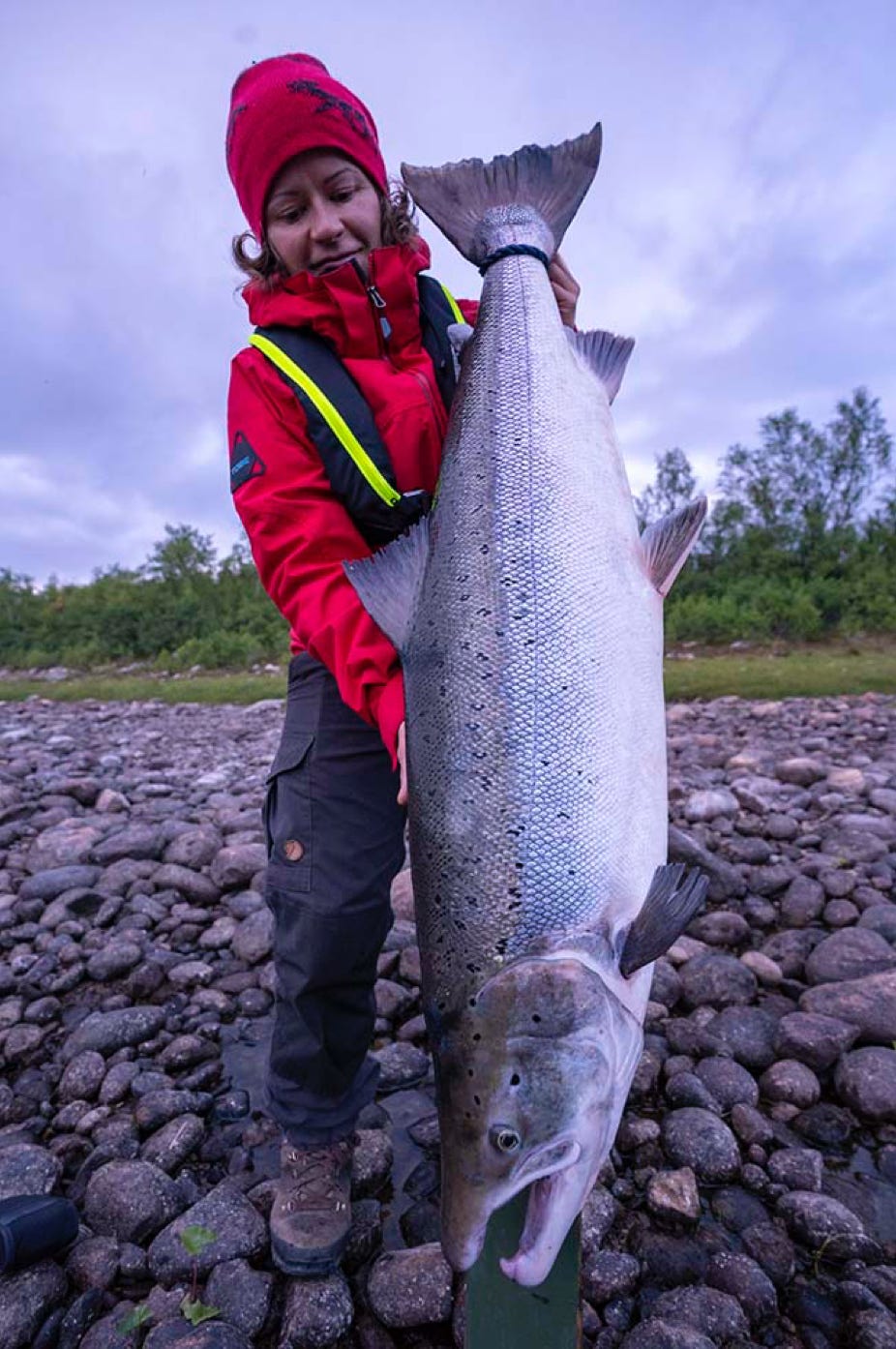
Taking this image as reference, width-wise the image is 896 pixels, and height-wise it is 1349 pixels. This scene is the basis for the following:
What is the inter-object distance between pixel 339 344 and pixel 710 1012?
2.90m

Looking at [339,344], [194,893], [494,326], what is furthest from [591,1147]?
[194,893]

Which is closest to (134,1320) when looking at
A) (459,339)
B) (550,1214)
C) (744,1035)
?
(550,1214)

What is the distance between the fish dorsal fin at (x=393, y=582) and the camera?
2.24m

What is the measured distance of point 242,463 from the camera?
261 cm

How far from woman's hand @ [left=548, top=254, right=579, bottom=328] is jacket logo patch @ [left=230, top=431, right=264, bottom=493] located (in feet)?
3.73

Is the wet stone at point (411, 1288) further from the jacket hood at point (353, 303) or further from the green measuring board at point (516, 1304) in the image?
the jacket hood at point (353, 303)

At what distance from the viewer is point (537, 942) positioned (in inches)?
72.7

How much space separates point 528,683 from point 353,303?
1.50 m

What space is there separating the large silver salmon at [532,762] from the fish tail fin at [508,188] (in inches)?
11.3

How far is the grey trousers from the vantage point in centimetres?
251

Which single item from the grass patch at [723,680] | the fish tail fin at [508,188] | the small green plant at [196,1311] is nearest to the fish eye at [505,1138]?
the small green plant at [196,1311]

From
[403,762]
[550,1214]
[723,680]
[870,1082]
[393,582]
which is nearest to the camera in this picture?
[550,1214]

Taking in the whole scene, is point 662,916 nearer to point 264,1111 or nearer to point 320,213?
point 264,1111

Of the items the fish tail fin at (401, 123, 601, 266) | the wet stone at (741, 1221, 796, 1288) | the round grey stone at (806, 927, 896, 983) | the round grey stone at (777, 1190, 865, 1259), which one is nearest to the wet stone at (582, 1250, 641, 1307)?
the wet stone at (741, 1221, 796, 1288)
